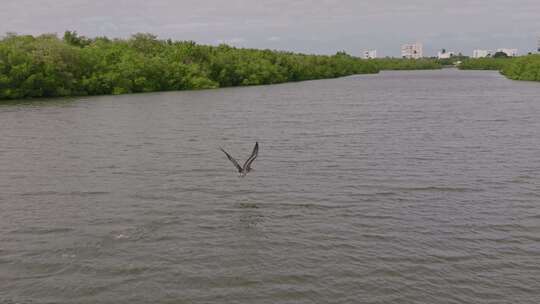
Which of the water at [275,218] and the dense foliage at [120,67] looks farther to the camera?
the dense foliage at [120,67]

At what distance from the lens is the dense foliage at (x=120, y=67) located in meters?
78.7

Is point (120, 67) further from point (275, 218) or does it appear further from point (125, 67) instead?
point (275, 218)

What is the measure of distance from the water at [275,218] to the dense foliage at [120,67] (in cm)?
4470

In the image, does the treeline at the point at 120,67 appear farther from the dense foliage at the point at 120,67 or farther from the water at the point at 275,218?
the water at the point at 275,218

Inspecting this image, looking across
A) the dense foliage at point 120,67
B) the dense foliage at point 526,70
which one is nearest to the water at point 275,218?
the dense foliage at point 120,67

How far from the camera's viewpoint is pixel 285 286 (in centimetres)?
1366

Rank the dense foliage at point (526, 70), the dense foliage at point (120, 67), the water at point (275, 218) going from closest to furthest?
the water at point (275, 218)
the dense foliage at point (120, 67)
the dense foliage at point (526, 70)

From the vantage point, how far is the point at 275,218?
19.0 meters

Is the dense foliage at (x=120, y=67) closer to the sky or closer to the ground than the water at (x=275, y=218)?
closer to the sky

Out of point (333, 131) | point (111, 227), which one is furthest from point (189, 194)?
point (333, 131)

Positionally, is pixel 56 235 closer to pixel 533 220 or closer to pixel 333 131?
pixel 533 220

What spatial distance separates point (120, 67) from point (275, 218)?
80.5 meters

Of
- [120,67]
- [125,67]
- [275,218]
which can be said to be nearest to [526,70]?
[125,67]

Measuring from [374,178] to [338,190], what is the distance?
9.15 ft
